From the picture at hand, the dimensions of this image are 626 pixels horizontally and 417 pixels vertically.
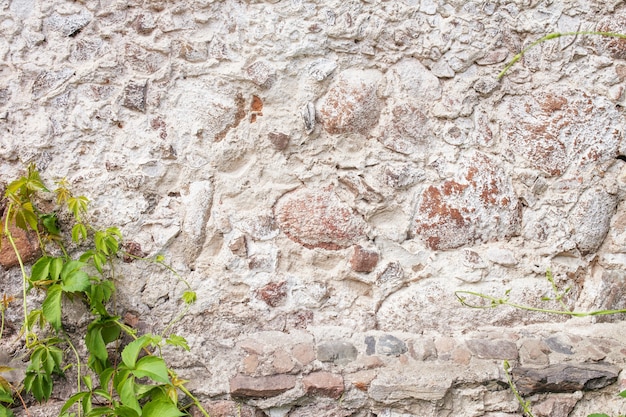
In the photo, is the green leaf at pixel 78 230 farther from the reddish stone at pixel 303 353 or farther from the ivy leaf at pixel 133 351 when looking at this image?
the reddish stone at pixel 303 353

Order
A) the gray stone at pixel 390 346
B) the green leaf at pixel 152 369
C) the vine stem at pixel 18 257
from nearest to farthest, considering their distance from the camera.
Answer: the green leaf at pixel 152 369 → the vine stem at pixel 18 257 → the gray stone at pixel 390 346

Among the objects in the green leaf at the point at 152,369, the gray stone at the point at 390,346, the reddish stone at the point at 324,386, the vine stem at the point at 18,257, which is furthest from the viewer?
the gray stone at the point at 390,346

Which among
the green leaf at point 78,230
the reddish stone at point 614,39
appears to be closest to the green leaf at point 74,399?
the green leaf at point 78,230

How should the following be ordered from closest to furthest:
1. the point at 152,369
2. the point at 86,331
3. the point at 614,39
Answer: the point at 152,369 < the point at 86,331 < the point at 614,39

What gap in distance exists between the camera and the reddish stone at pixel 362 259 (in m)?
1.94

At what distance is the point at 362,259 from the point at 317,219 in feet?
0.68

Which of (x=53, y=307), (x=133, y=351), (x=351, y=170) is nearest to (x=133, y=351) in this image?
(x=133, y=351)

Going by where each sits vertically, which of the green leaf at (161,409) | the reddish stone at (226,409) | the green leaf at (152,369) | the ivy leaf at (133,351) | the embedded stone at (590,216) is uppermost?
the embedded stone at (590,216)

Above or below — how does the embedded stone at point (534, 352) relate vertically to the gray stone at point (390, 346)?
above

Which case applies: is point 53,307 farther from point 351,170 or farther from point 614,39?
point 614,39

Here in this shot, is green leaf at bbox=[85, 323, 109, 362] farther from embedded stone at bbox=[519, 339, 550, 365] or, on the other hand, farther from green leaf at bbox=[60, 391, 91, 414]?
embedded stone at bbox=[519, 339, 550, 365]

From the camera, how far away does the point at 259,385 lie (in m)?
1.76

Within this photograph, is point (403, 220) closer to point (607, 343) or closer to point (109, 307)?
point (607, 343)

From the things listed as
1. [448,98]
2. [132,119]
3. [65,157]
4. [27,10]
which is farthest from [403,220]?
[27,10]
